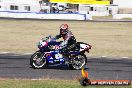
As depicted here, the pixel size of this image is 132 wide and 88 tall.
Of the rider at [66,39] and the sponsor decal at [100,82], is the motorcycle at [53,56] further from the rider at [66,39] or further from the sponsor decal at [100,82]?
the sponsor decal at [100,82]

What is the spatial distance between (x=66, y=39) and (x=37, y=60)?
1421 millimetres

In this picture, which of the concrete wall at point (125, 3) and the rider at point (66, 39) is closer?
the rider at point (66, 39)

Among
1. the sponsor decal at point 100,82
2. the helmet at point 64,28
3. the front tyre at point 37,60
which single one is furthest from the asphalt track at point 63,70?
the sponsor decal at point 100,82

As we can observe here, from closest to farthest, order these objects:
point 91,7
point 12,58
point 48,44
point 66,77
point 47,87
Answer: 1. point 47,87
2. point 66,77
3. point 48,44
4. point 12,58
5. point 91,7

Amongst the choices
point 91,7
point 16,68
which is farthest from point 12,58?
point 91,7

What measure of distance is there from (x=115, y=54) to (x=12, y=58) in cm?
654

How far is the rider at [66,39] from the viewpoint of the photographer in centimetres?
1711

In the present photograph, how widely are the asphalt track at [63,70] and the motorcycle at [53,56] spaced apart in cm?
28

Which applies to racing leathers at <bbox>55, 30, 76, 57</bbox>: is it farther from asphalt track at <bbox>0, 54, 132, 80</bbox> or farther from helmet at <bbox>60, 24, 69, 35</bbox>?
asphalt track at <bbox>0, 54, 132, 80</bbox>

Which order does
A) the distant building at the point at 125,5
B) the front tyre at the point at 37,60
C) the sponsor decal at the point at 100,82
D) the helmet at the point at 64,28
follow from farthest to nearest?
the distant building at the point at 125,5 < the front tyre at the point at 37,60 < the helmet at the point at 64,28 < the sponsor decal at the point at 100,82

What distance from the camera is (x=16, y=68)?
1755cm

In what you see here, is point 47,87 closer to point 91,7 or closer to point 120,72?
point 120,72

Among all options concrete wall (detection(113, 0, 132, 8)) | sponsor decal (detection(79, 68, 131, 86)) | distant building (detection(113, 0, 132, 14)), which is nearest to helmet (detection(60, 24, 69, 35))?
sponsor decal (detection(79, 68, 131, 86))

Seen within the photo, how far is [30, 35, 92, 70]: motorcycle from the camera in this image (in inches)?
683
